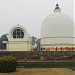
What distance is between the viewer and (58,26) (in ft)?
138

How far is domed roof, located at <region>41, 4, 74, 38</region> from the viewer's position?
42281mm

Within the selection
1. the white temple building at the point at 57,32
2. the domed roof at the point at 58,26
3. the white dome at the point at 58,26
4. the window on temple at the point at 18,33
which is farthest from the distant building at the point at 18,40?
the domed roof at the point at 58,26

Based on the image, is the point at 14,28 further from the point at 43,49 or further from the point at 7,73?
the point at 7,73

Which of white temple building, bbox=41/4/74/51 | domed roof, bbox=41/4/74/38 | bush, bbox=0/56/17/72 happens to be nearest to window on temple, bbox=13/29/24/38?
white temple building, bbox=41/4/74/51

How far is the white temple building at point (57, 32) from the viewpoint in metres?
41.2

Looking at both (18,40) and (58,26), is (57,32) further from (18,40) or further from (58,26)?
(18,40)

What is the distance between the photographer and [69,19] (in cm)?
4344

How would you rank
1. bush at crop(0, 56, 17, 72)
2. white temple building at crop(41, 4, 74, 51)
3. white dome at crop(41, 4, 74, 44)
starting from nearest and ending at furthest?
1. bush at crop(0, 56, 17, 72)
2. white temple building at crop(41, 4, 74, 51)
3. white dome at crop(41, 4, 74, 44)

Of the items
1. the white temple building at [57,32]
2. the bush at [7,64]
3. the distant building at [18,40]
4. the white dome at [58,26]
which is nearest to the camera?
the bush at [7,64]

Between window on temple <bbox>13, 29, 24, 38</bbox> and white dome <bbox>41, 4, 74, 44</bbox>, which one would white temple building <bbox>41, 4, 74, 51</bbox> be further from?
window on temple <bbox>13, 29, 24, 38</bbox>

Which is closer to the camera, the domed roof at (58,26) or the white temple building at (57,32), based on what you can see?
the white temple building at (57,32)

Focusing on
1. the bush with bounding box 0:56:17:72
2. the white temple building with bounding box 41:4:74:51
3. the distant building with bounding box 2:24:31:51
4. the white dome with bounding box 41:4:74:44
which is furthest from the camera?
the white dome with bounding box 41:4:74:44

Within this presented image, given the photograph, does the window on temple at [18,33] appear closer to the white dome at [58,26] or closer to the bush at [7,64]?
the white dome at [58,26]

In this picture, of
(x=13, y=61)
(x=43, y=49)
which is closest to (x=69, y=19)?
→ (x=43, y=49)
